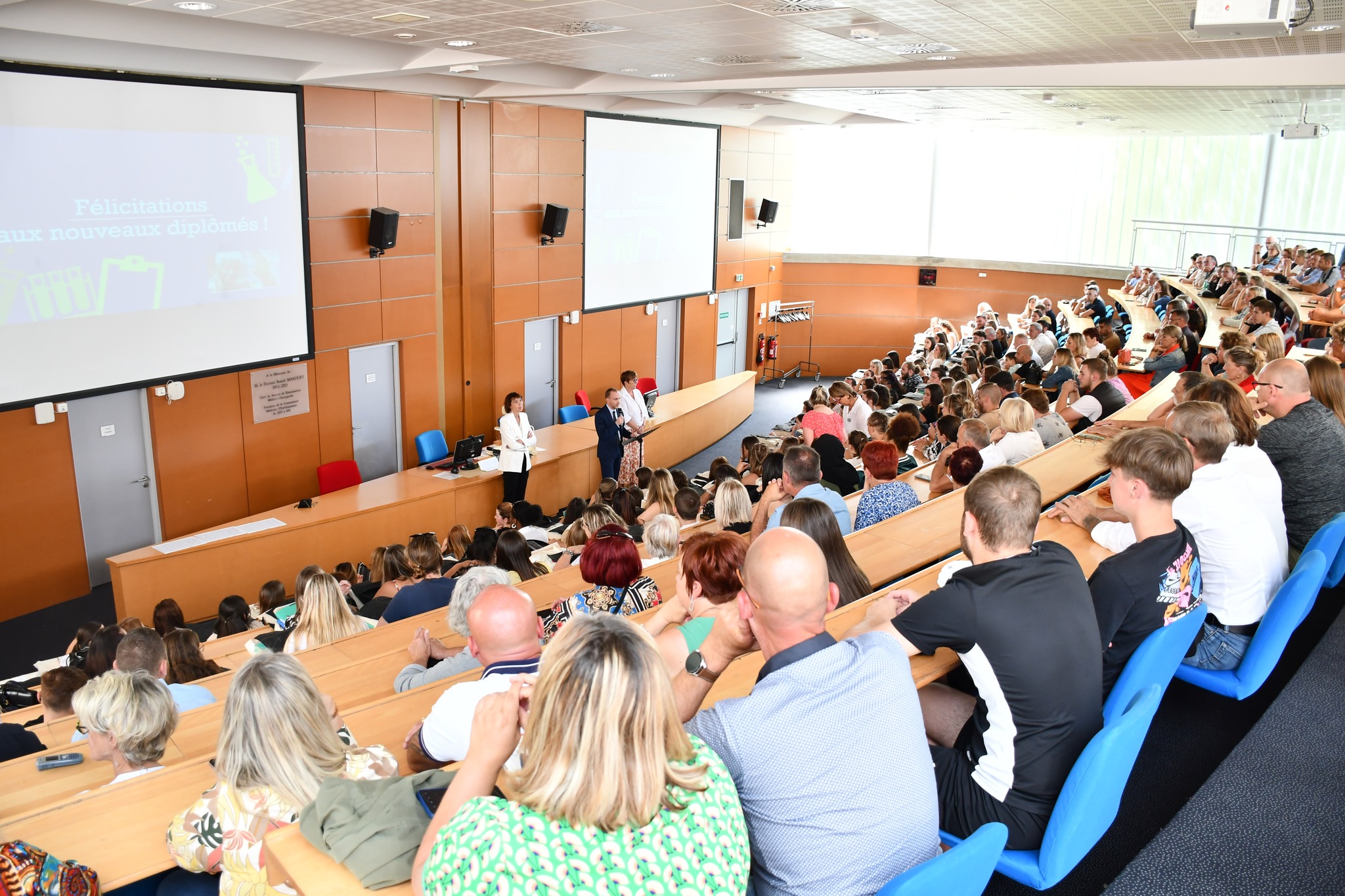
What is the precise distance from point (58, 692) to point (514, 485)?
6.36 metres

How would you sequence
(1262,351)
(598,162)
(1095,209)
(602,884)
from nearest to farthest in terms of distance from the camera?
(602,884), (1262,351), (598,162), (1095,209)

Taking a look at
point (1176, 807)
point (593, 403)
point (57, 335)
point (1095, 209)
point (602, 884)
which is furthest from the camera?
point (1095, 209)

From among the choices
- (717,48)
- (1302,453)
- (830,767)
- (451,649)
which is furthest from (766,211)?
(830,767)

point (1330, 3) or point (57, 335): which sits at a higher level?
point (1330, 3)

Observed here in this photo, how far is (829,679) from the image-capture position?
7.12ft

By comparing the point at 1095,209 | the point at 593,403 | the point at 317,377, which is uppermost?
the point at 1095,209

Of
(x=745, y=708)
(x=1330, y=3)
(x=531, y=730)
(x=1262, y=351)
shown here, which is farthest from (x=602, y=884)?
(x=1262, y=351)

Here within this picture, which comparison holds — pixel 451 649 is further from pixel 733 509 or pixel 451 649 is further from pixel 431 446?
pixel 431 446

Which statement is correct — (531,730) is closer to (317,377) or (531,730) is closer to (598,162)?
(317,377)

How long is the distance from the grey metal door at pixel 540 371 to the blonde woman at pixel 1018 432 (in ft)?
26.3

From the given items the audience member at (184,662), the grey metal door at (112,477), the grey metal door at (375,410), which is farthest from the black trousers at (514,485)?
the audience member at (184,662)

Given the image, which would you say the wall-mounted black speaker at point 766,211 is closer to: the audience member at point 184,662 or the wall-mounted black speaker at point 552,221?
the wall-mounted black speaker at point 552,221

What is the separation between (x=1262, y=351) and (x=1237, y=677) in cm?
403

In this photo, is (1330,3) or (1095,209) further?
(1095,209)
